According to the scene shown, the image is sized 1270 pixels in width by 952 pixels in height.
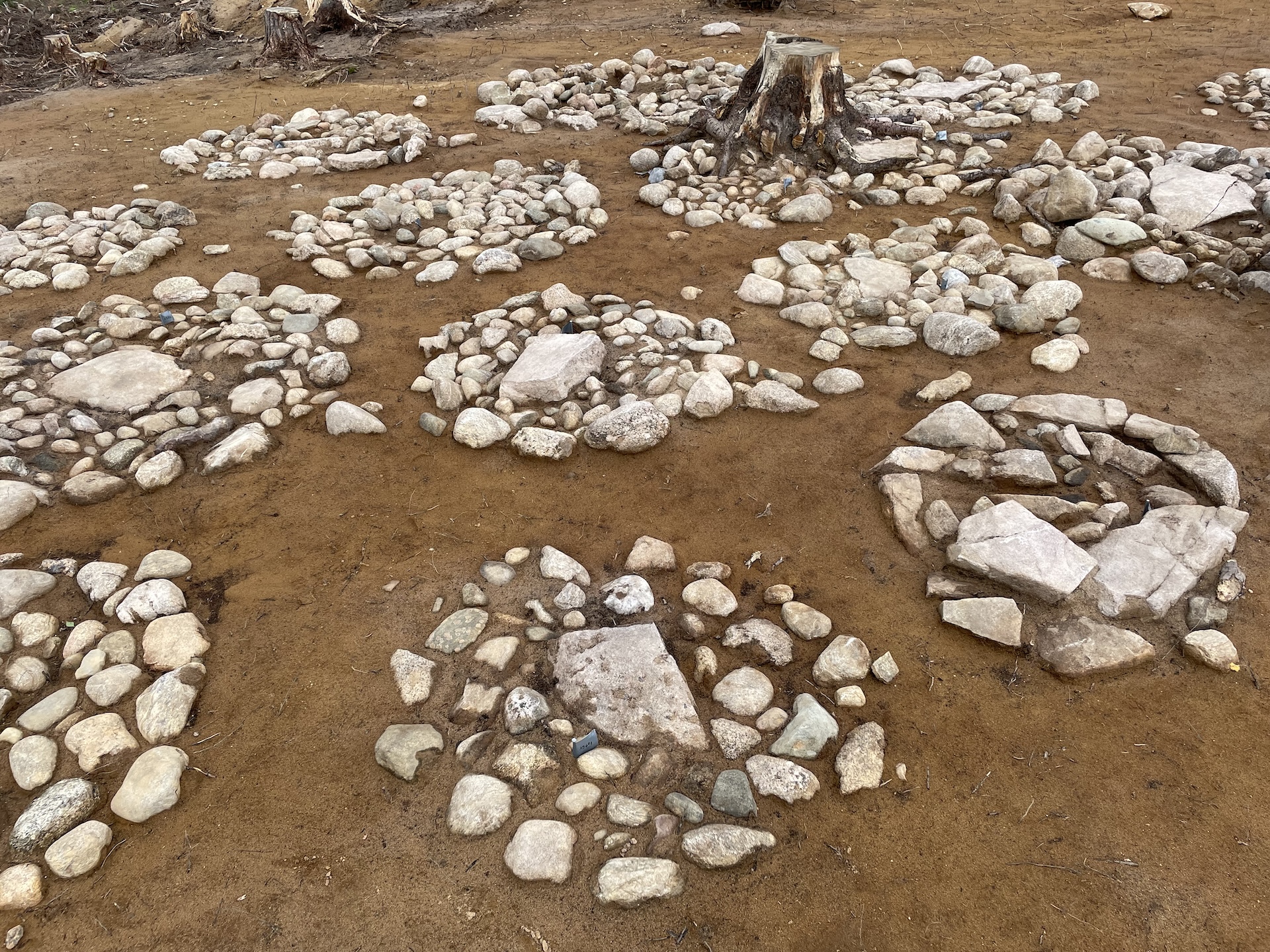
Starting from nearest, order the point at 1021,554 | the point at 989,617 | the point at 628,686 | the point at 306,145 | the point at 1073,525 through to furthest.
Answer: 1. the point at 628,686
2. the point at 989,617
3. the point at 1021,554
4. the point at 1073,525
5. the point at 306,145

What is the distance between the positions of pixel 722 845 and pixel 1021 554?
1.58 meters

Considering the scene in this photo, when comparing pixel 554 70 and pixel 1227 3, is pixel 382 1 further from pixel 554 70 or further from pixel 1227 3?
pixel 1227 3

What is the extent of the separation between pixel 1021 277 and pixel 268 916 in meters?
4.80

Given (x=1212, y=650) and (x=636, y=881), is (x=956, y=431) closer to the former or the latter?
(x=1212, y=650)

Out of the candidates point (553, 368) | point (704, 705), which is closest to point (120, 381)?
point (553, 368)

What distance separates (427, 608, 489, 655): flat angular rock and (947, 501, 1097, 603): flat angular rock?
1.85 meters

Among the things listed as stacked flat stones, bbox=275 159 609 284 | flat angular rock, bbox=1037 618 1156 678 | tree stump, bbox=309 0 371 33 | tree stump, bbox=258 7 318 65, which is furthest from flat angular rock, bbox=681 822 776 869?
tree stump, bbox=309 0 371 33

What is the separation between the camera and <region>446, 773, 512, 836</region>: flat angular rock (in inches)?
88.6

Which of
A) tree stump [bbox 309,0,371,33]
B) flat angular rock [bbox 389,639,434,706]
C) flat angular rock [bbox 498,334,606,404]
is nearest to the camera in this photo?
flat angular rock [bbox 389,639,434,706]

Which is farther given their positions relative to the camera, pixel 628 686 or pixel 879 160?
pixel 879 160

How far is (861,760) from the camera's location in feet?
7.77

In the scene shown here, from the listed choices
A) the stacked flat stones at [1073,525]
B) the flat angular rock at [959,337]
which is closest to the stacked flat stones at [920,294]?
the flat angular rock at [959,337]

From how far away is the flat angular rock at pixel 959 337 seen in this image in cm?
405

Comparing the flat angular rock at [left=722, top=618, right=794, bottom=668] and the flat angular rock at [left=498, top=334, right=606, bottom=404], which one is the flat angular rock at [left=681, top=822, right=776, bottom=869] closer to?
the flat angular rock at [left=722, top=618, right=794, bottom=668]
